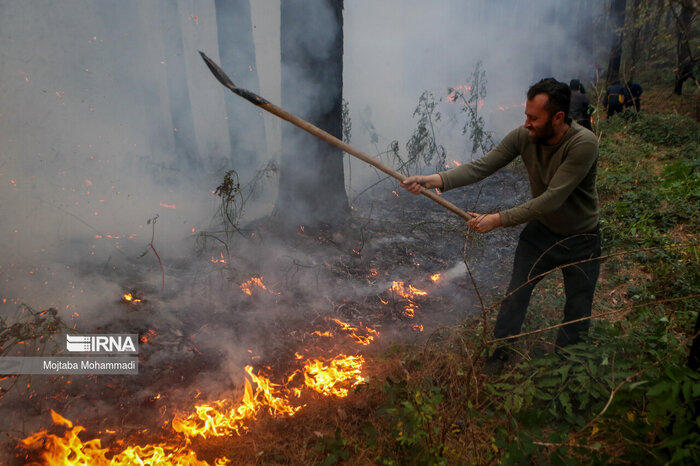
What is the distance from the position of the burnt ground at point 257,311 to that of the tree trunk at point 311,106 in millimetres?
409

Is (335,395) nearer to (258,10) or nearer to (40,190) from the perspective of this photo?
(40,190)

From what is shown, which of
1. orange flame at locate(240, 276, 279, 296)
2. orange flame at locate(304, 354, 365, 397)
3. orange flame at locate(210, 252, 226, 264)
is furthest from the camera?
orange flame at locate(210, 252, 226, 264)

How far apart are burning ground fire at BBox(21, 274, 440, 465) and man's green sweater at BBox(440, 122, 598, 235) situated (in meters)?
1.85

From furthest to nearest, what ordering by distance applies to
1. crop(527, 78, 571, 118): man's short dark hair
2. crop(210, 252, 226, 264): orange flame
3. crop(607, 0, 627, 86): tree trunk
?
crop(607, 0, 627, 86): tree trunk, crop(210, 252, 226, 264): orange flame, crop(527, 78, 571, 118): man's short dark hair

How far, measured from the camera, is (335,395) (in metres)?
3.12

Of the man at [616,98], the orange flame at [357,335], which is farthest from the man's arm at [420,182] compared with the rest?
the man at [616,98]

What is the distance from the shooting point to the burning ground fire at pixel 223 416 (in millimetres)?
2615

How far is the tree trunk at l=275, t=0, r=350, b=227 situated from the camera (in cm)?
552

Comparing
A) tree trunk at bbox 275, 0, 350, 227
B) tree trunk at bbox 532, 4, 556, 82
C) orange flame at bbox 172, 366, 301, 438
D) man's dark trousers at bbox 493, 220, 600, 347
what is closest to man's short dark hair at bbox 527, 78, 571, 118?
man's dark trousers at bbox 493, 220, 600, 347

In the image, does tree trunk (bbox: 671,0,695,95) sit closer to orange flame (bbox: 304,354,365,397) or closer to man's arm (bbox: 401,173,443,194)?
man's arm (bbox: 401,173,443,194)

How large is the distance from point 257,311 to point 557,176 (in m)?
3.03

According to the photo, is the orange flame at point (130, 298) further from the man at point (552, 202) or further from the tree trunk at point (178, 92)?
the tree trunk at point (178, 92)

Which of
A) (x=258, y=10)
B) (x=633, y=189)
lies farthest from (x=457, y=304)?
(x=258, y=10)

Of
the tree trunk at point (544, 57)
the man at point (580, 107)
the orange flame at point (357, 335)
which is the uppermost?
the tree trunk at point (544, 57)
